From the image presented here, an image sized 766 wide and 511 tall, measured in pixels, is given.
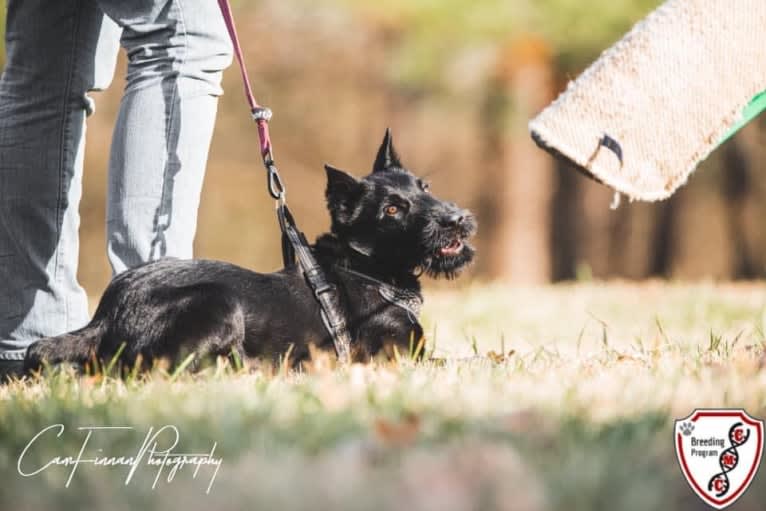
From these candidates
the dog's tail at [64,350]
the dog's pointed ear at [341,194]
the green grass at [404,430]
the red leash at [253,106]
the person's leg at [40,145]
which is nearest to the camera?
the green grass at [404,430]

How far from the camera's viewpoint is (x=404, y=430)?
202 cm

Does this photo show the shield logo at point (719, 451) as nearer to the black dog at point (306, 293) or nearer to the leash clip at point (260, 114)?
the black dog at point (306, 293)

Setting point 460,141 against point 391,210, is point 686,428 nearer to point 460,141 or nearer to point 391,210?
point 391,210

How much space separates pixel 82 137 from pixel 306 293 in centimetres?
113

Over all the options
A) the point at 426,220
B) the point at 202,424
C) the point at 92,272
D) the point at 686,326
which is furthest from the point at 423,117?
the point at 202,424

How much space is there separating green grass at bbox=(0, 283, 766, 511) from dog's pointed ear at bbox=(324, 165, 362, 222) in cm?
77

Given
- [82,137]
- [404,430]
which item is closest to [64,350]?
[82,137]

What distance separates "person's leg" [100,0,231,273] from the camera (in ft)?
Answer: 10.9

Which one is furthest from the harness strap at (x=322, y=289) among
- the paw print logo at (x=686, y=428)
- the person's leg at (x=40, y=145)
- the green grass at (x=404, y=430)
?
the paw print logo at (x=686, y=428)

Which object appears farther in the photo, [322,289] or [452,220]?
[452,220]

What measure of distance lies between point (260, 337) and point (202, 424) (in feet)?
3.41

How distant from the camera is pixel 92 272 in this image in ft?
52.3

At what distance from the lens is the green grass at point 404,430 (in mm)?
1636

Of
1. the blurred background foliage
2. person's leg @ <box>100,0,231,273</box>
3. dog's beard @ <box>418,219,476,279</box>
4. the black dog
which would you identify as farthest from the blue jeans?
the blurred background foliage
